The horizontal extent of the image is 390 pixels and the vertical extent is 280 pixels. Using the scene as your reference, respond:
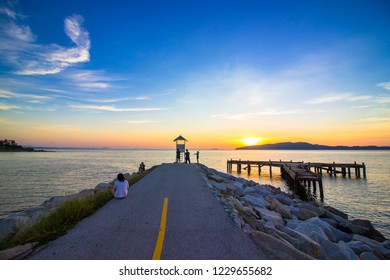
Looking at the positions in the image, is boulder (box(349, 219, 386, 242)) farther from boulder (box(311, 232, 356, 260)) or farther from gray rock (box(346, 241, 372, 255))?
boulder (box(311, 232, 356, 260))

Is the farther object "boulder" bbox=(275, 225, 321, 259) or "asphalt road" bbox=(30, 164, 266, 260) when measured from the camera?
"boulder" bbox=(275, 225, 321, 259)

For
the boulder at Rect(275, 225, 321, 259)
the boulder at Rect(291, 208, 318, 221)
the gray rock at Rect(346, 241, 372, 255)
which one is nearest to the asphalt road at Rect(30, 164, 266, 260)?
the boulder at Rect(275, 225, 321, 259)

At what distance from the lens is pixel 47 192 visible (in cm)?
2261

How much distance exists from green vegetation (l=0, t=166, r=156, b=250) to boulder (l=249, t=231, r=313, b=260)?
4685 mm

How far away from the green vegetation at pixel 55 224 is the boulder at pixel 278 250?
4.69 metres

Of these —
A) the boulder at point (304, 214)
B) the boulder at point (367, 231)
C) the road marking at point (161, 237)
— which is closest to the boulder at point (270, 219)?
the road marking at point (161, 237)

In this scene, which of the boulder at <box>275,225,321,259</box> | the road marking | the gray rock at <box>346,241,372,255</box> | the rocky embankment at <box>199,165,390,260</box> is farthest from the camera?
the gray rock at <box>346,241,372,255</box>

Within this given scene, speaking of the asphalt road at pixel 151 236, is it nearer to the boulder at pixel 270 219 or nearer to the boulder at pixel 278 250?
the boulder at pixel 278 250

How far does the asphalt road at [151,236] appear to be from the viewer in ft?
14.0

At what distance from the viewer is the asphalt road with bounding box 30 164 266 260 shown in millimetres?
4254

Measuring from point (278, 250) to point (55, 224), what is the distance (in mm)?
5569

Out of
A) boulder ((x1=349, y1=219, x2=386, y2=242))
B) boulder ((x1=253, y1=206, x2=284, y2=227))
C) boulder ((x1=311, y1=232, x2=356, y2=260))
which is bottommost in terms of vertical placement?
boulder ((x1=349, y1=219, x2=386, y2=242))

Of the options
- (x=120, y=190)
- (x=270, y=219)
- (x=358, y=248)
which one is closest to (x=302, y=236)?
(x=270, y=219)
